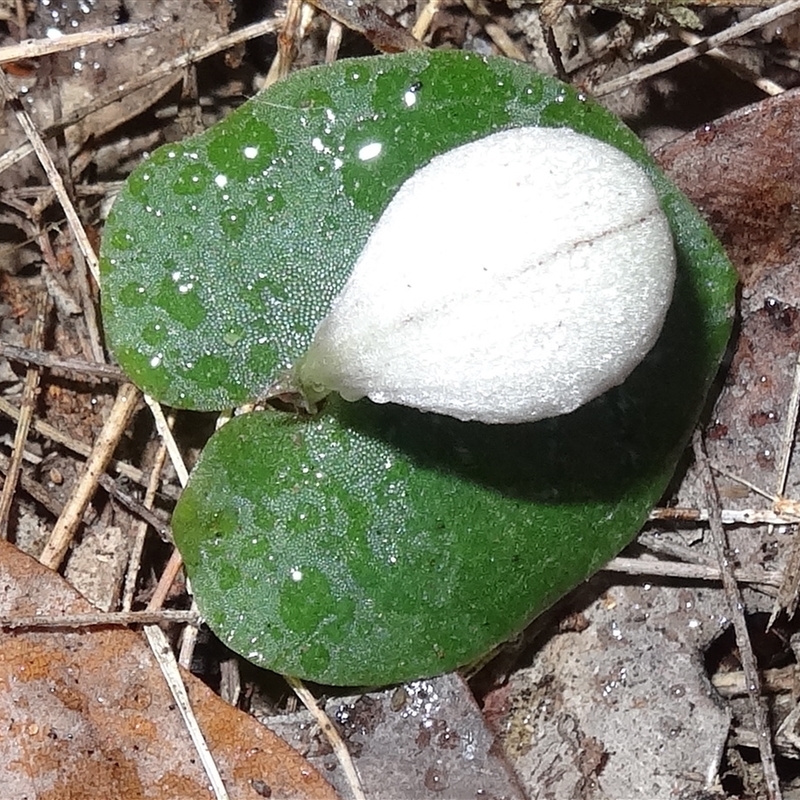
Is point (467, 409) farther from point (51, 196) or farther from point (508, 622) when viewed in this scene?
point (51, 196)

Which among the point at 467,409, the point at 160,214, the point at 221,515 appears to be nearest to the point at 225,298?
the point at 160,214

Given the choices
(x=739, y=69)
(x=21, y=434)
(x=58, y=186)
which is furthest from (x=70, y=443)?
(x=739, y=69)

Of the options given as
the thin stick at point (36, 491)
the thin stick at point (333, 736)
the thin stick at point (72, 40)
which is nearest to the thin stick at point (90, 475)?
the thin stick at point (36, 491)

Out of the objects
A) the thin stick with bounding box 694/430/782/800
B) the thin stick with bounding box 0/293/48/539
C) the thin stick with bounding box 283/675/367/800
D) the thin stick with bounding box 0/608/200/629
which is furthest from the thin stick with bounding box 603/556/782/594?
the thin stick with bounding box 0/293/48/539

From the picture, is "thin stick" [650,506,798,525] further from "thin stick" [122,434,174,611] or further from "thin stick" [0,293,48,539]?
"thin stick" [0,293,48,539]

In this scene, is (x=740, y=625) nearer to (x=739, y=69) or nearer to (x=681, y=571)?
(x=681, y=571)

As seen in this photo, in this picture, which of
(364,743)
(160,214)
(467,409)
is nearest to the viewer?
(467,409)

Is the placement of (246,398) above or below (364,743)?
above
